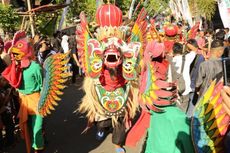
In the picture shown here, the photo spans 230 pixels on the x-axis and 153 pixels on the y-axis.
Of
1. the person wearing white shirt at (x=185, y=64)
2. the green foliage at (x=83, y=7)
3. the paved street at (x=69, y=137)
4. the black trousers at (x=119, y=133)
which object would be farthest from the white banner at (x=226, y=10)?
the green foliage at (x=83, y=7)

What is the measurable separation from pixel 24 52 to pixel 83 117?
2.62 metres

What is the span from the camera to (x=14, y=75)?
176 inches

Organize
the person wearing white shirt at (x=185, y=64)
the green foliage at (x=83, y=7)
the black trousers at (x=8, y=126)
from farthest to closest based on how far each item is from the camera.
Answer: the green foliage at (x=83, y=7) < the black trousers at (x=8, y=126) < the person wearing white shirt at (x=185, y=64)

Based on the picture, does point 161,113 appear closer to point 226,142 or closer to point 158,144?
point 158,144

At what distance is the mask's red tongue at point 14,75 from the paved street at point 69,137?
1.27 meters

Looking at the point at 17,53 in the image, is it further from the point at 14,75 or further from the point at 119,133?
the point at 119,133

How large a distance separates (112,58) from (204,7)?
26169 millimetres

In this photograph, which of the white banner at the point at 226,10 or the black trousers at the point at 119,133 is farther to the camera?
the white banner at the point at 226,10

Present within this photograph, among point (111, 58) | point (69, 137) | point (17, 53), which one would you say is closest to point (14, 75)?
point (17, 53)

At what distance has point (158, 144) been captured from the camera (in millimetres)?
3008

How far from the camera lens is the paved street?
5.23m

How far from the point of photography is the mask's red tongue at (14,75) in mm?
4477

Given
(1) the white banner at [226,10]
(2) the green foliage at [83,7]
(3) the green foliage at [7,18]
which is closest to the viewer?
(1) the white banner at [226,10]

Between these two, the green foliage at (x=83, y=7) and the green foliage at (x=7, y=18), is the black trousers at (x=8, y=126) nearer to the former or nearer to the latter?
the green foliage at (x=7, y=18)
